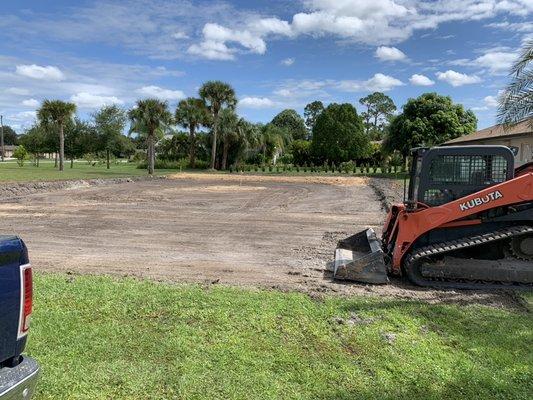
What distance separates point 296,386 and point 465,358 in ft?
5.73

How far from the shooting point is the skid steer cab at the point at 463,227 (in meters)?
7.31

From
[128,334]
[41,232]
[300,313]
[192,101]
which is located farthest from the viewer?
[192,101]

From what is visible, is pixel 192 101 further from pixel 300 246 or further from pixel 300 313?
pixel 300 313

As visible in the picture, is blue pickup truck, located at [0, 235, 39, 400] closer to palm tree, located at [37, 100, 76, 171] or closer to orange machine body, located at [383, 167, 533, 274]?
orange machine body, located at [383, 167, 533, 274]

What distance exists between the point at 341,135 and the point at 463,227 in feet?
196

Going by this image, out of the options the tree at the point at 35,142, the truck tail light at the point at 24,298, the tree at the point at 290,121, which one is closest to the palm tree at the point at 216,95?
the tree at the point at 35,142

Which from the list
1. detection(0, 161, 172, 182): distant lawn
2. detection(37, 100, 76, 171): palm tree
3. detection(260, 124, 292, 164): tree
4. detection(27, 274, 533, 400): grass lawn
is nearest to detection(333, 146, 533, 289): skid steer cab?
detection(27, 274, 533, 400): grass lawn

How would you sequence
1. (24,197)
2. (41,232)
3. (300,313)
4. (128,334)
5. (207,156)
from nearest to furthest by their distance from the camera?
(128,334) → (300,313) → (41,232) → (24,197) → (207,156)

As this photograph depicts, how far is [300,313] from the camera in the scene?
569 centimetres

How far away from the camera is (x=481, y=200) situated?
7262mm

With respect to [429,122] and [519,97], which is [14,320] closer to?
[519,97]

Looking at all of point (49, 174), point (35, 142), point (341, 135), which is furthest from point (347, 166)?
point (35, 142)

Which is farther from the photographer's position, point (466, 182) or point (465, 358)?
point (466, 182)

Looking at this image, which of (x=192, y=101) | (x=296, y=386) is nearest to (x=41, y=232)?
(x=296, y=386)
